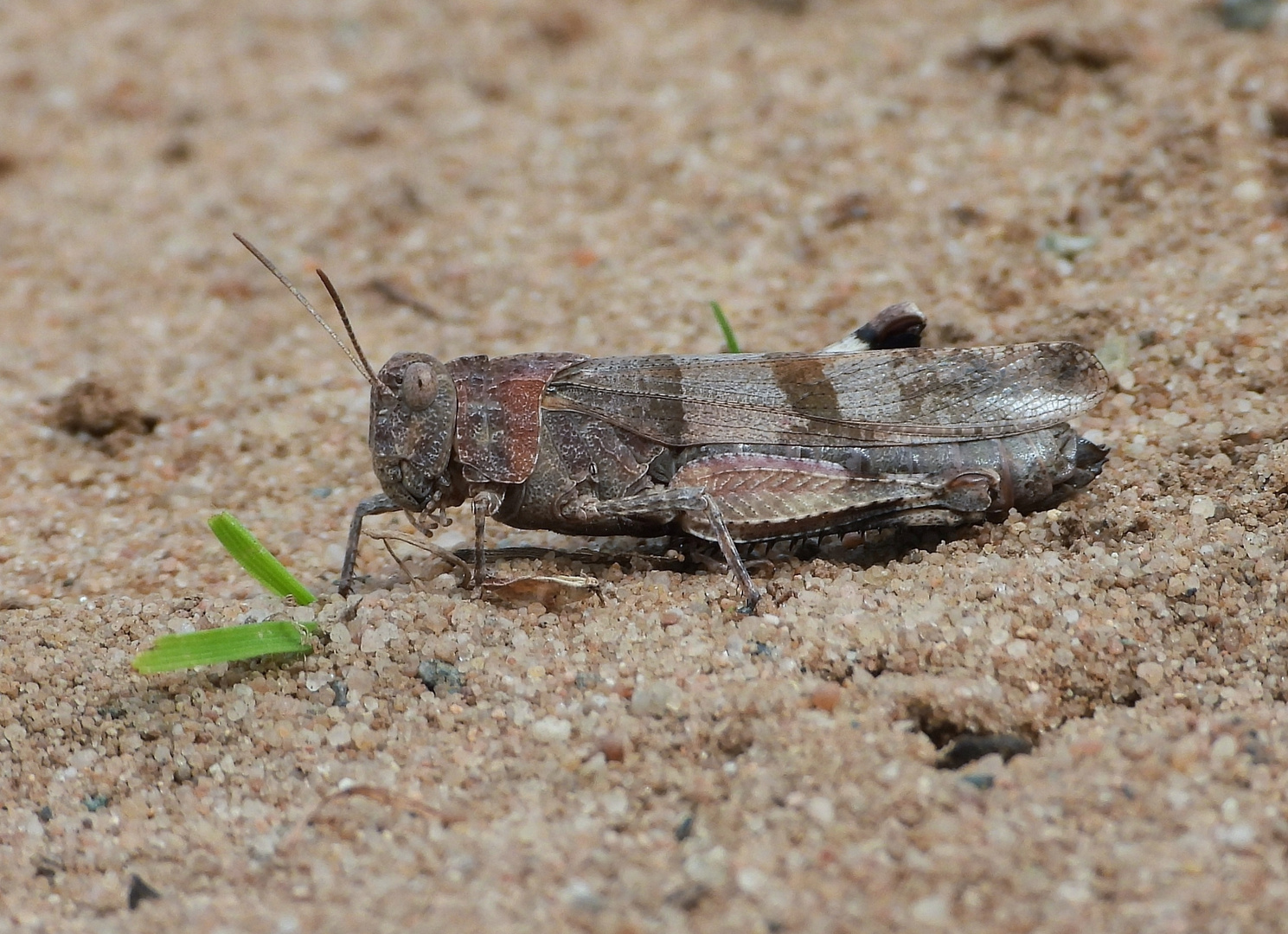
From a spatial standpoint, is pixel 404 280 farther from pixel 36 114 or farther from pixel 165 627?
pixel 36 114

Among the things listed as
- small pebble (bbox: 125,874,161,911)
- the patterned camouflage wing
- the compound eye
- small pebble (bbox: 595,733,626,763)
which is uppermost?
the compound eye

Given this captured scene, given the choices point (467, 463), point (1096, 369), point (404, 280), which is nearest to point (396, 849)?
point (467, 463)

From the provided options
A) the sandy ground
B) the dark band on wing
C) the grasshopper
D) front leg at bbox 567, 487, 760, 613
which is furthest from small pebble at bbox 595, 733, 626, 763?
the dark band on wing

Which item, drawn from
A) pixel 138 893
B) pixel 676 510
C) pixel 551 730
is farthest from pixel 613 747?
pixel 138 893

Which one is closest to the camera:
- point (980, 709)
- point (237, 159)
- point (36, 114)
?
point (980, 709)

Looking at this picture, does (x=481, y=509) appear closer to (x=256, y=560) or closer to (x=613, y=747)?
(x=256, y=560)

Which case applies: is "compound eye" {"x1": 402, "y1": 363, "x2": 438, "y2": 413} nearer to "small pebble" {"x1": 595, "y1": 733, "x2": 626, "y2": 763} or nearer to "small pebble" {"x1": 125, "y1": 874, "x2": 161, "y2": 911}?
"small pebble" {"x1": 595, "y1": 733, "x2": 626, "y2": 763}
